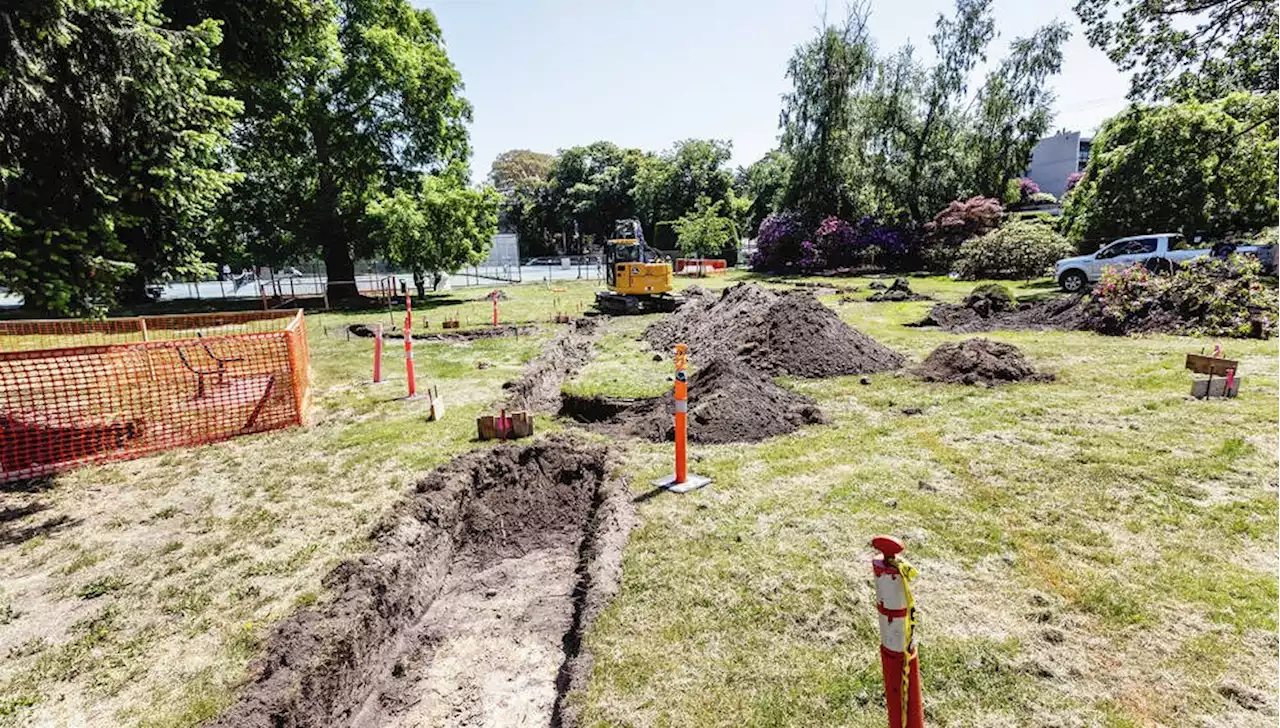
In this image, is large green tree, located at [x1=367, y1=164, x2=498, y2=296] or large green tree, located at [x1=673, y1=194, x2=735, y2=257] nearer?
large green tree, located at [x1=367, y1=164, x2=498, y2=296]

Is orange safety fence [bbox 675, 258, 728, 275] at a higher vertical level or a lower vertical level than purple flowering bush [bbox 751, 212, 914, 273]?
lower

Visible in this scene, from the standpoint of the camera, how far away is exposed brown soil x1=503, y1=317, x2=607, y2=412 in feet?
30.9

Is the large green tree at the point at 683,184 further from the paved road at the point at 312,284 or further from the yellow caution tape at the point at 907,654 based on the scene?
the yellow caution tape at the point at 907,654

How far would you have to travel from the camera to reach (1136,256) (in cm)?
1873

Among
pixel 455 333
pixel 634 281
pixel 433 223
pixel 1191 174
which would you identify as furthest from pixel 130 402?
pixel 1191 174

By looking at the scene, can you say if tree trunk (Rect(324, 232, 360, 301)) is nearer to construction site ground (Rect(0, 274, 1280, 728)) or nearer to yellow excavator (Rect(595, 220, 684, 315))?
yellow excavator (Rect(595, 220, 684, 315))

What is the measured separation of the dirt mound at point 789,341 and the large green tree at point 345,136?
17.6m

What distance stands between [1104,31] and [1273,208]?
10728 millimetres

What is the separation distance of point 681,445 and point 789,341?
5788 millimetres

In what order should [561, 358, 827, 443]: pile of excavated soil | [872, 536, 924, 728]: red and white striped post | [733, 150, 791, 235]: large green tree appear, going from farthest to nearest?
[733, 150, 791, 235]: large green tree < [561, 358, 827, 443]: pile of excavated soil < [872, 536, 924, 728]: red and white striped post

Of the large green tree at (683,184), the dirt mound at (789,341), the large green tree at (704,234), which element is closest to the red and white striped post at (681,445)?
the dirt mound at (789,341)

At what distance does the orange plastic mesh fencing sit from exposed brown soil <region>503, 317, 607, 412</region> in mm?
3132

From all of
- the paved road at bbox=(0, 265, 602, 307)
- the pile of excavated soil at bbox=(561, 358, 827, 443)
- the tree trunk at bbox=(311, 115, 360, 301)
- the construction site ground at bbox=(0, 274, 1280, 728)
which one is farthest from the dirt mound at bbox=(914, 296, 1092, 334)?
the tree trunk at bbox=(311, 115, 360, 301)

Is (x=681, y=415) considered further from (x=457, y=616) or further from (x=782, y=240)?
(x=782, y=240)
